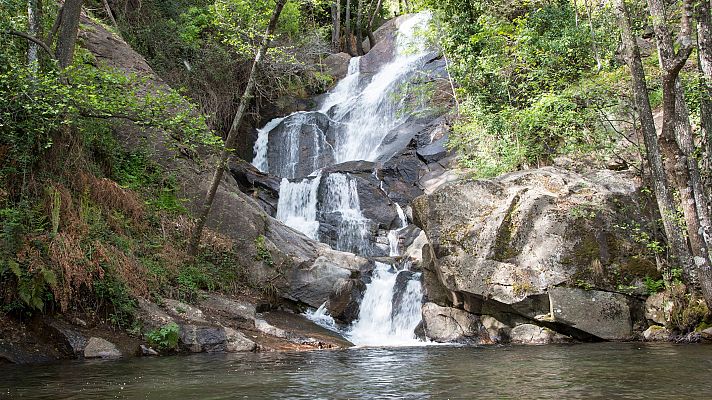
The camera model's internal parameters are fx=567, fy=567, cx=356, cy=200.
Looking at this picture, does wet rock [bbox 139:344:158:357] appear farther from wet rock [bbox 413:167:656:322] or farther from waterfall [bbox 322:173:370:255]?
waterfall [bbox 322:173:370:255]

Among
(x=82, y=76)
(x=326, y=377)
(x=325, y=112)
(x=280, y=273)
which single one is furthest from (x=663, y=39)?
(x=325, y=112)

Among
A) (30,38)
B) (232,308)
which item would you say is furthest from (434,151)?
(30,38)

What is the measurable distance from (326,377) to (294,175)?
17.5 m

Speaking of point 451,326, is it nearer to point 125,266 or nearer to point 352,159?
point 125,266

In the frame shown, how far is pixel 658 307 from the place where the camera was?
10906 mm

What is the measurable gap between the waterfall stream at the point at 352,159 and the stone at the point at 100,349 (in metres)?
4.95

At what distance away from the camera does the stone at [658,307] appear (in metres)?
10.7

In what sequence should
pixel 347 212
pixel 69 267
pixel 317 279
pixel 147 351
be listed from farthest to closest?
pixel 347 212 → pixel 317 279 → pixel 147 351 → pixel 69 267

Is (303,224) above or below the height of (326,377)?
above

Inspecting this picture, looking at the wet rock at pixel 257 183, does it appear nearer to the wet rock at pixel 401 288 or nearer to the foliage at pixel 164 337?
the wet rock at pixel 401 288

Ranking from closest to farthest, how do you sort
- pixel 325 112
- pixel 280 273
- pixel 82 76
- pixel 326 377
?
pixel 326 377
pixel 82 76
pixel 280 273
pixel 325 112

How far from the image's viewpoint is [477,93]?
17.3 m

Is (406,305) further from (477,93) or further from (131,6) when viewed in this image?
(131,6)

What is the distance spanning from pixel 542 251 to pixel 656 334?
8.37 ft
